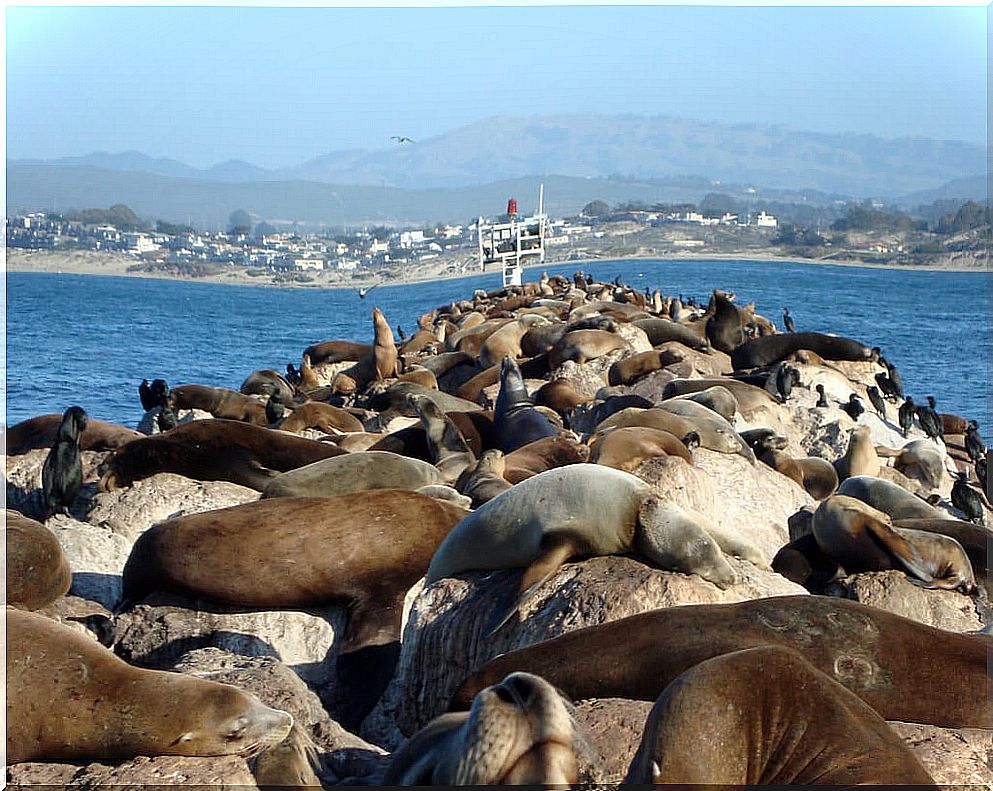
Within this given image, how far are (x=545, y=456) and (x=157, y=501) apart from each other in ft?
8.76

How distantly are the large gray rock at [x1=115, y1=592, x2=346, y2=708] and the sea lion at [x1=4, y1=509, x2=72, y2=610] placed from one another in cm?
40

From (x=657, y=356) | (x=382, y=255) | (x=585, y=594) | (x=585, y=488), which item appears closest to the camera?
(x=585, y=594)

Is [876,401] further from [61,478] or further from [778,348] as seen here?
[61,478]

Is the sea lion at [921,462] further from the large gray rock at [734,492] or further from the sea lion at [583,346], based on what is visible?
the large gray rock at [734,492]

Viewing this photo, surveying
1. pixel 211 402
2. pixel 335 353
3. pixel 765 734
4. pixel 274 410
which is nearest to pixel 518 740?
pixel 765 734

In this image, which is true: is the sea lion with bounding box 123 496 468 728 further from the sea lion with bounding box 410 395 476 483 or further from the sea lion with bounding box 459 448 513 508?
the sea lion with bounding box 410 395 476 483

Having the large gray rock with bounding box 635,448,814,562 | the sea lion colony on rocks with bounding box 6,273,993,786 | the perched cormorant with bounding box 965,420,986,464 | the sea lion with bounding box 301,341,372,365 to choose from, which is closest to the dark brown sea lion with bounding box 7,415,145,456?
the sea lion colony on rocks with bounding box 6,273,993,786

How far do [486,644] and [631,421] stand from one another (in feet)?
12.8

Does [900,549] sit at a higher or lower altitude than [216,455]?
lower

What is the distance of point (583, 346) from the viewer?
13508 mm

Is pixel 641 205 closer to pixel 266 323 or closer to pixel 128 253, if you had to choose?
pixel 128 253

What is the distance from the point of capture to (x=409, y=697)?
4.83 metres

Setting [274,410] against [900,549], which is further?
[274,410]

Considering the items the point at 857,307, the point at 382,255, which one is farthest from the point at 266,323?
the point at 382,255
